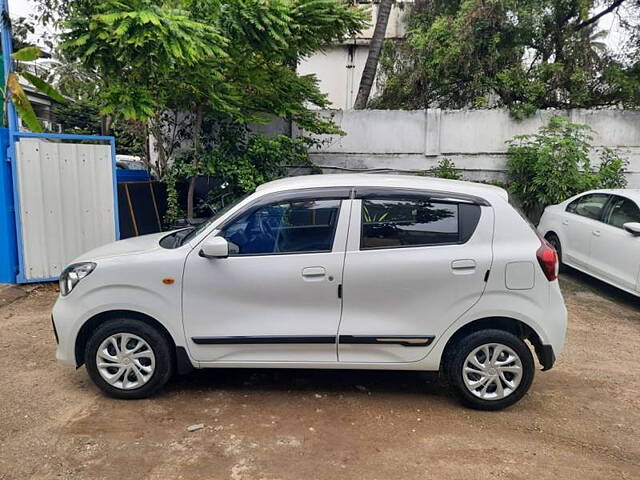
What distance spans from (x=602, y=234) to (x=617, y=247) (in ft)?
1.23

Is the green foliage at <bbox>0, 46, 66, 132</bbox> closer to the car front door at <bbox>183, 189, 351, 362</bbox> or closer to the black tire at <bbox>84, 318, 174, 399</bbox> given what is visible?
the black tire at <bbox>84, 318, 174, 399</bbox>

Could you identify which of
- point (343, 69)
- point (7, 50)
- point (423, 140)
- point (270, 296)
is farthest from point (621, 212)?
point (343, 69)

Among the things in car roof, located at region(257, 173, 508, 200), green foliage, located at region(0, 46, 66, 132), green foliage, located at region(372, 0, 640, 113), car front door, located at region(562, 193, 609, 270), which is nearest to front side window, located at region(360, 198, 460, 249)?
car roof, located at region(257, 173, 508, 200)

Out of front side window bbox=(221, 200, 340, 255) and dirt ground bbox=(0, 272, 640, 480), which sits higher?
front side window bbox=(221, 200, 340, 255)

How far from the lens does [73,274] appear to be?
12.7ft

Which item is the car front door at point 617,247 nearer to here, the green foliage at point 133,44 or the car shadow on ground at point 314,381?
the car shadow on ground at point 314,381

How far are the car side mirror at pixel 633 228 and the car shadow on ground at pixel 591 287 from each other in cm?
105

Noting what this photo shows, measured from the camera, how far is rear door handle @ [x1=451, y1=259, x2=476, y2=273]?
12.1ft

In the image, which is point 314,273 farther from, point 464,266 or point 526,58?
point 526,58

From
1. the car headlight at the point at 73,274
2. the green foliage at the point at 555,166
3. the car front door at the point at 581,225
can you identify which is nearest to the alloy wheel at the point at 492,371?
the car headlight at the point at 73,274

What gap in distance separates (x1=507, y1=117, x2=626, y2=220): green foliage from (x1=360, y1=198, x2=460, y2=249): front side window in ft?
19.7

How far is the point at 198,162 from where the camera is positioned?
830 cm

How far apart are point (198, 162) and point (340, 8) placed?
3.24m

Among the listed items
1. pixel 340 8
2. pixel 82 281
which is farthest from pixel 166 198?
pixel 82 281
